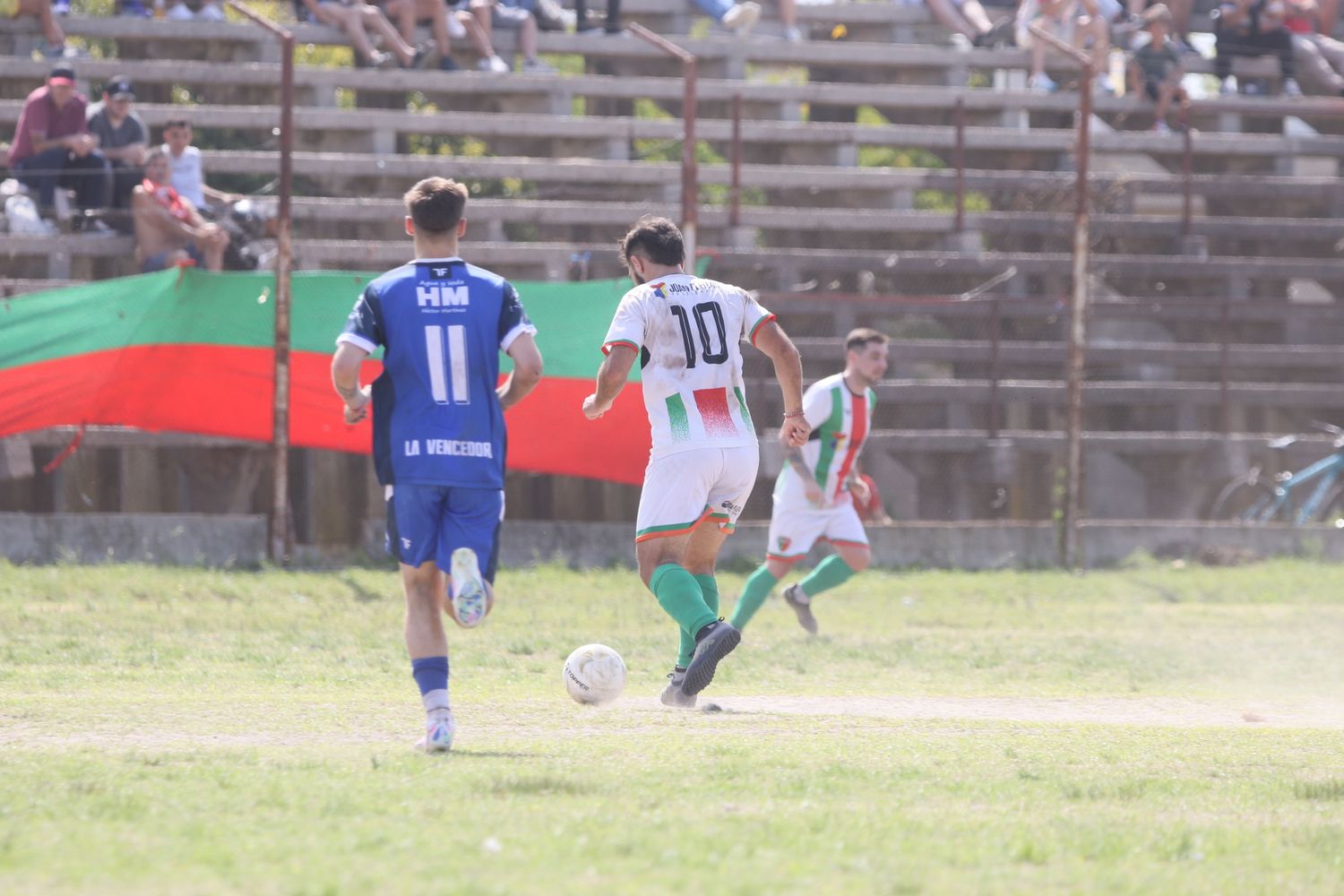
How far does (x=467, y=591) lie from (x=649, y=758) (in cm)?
88

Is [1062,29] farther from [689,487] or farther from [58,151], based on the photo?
[689,487]

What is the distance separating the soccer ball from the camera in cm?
779

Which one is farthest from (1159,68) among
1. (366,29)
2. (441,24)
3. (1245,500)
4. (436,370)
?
(436,370)

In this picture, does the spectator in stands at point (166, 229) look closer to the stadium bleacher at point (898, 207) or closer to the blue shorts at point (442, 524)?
the stadium bleacher at point (898, 207)

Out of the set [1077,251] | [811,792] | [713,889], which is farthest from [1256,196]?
[713,889]

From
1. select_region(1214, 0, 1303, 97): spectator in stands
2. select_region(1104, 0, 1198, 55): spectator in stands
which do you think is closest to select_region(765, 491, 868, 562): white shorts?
select_region(1104, 0, 1198, 55): spectator in stands

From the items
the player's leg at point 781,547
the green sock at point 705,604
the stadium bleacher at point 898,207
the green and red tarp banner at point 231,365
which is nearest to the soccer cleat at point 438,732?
the green sock at point 705,604

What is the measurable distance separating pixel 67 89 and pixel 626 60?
8145 mm

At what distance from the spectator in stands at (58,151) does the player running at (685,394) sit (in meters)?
10.5

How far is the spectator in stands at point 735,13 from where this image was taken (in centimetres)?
2294

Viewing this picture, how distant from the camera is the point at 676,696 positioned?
7.82 meters

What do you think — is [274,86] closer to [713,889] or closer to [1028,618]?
[1028,618]

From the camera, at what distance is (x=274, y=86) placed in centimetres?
2062

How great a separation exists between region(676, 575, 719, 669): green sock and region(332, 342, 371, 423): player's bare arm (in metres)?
1.96
